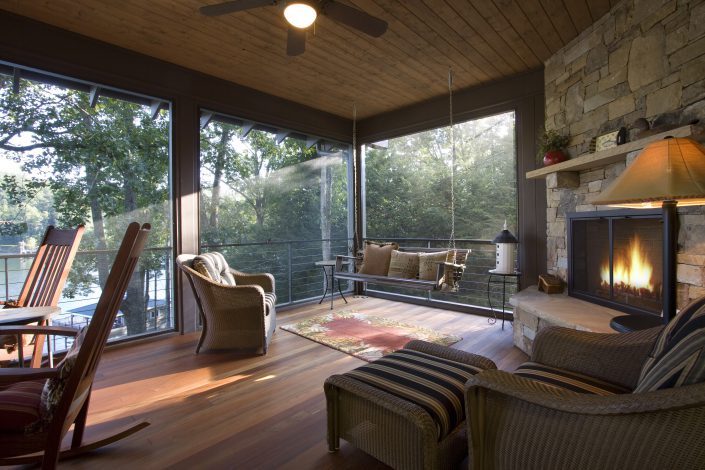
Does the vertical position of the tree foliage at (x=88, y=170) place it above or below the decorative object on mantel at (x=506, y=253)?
above

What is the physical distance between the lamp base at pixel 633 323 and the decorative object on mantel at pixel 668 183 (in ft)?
0.56

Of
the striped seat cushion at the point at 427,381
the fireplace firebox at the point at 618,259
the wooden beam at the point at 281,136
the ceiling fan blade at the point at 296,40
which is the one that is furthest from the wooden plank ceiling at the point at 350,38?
the striped seat cushion at the point at 427,381

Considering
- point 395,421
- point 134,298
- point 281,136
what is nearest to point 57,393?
point 395,421

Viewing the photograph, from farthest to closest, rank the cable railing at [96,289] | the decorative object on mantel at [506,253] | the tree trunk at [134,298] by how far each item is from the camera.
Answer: the decorative object on mantel at [506,253] → the tree trunk at [134,298] → the cable railing at [96,289]

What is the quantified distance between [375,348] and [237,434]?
1.52 m

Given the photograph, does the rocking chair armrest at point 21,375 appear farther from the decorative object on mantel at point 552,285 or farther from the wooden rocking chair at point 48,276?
the decorative object on mantel at point 552,285

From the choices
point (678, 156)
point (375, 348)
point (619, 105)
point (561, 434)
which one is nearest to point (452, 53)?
point (619, 105)

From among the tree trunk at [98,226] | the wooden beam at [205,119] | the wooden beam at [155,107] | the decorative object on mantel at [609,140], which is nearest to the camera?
the decorative object on mantel at [609,140]

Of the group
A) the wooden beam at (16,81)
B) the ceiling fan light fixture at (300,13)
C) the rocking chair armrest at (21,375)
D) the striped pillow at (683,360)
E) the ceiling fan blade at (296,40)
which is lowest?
the rocking chair armrest at (21,375)

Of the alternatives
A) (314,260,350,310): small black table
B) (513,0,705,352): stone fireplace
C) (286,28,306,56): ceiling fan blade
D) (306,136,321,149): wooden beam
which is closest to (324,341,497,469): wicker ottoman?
(513,0,705,352): stone fireplace

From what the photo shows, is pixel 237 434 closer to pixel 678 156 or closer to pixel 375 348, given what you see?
pixel 375 348

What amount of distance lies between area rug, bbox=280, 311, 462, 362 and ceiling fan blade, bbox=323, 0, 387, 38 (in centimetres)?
243

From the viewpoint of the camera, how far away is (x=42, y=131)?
10.0 ft

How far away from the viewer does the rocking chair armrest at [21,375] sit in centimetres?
114
